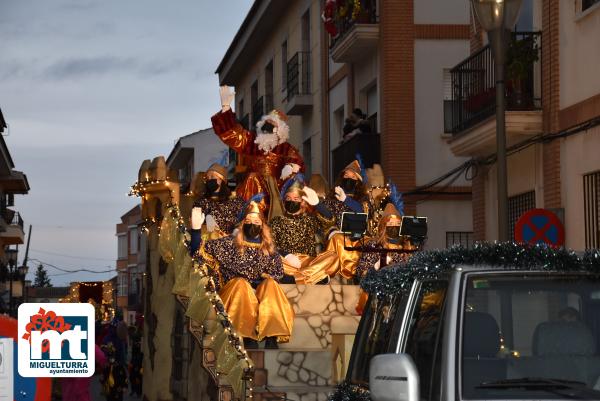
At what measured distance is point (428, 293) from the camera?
19.2 feet

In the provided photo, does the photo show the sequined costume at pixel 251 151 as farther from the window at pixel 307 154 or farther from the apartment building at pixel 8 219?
the apartment building at pixel 8 219

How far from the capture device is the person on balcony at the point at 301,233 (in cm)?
1702

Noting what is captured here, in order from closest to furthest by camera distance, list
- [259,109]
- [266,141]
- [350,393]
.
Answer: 1. [350,393]
2. [266,141]
3. [259,109]

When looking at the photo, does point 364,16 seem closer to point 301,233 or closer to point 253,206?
point 301,233

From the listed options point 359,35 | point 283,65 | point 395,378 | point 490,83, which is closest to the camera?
point 395,378

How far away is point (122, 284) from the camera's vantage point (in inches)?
4343

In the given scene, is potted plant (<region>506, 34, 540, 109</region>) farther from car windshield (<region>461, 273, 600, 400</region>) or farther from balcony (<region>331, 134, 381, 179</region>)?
car windshield (<region>461, 273, 600, 400</region>)

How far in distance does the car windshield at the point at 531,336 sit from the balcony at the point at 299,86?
1018 inches

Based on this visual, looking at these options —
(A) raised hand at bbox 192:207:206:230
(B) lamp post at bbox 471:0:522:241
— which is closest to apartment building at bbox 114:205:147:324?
(A) raised hand at bbox 192:207:206:230

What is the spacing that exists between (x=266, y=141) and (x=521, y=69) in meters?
3.69

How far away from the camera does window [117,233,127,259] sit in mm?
111012

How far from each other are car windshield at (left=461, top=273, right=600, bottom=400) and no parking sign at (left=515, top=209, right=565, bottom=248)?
7.65 meters

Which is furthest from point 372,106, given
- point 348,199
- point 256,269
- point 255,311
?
point 255,311

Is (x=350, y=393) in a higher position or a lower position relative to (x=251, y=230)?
lower
